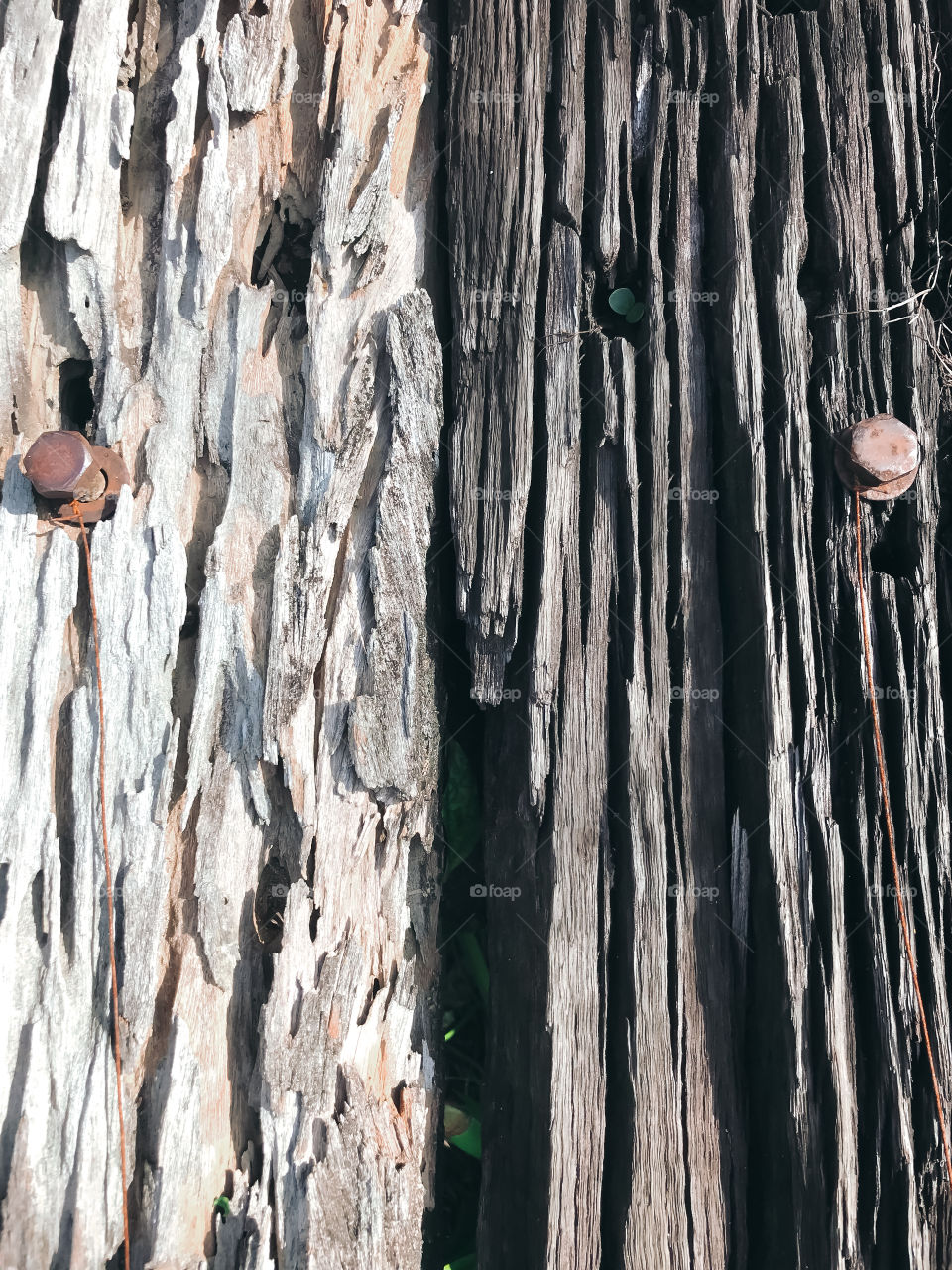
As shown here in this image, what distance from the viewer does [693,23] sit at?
2.22 meters

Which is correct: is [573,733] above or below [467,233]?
below

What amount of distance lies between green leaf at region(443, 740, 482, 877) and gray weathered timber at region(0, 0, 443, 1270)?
0.27 feet

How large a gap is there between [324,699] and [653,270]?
1248 mm

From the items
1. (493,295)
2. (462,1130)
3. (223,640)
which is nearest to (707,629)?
(493,295)

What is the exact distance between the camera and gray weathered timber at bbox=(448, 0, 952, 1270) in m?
1.92

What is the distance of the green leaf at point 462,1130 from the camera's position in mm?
2137

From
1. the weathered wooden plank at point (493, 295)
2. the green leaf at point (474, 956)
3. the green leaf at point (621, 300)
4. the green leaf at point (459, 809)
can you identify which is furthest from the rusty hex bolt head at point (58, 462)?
the green leaf at point (474, 956)

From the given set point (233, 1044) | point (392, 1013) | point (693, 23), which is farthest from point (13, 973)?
point (693, 23)

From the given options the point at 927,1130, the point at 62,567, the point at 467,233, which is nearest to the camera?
the point at 927,1130

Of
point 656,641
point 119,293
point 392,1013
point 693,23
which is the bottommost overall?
point 392,1013

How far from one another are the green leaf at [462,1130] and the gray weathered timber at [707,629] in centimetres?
14

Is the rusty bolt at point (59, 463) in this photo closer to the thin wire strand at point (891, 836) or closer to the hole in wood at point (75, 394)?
the hole in wood at point (75, 394)

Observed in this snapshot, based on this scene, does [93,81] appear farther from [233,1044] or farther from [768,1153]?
[768,1153]

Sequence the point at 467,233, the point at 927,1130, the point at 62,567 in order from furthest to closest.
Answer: the point at 467,233, the point at 62,567, the point at 927,1130
